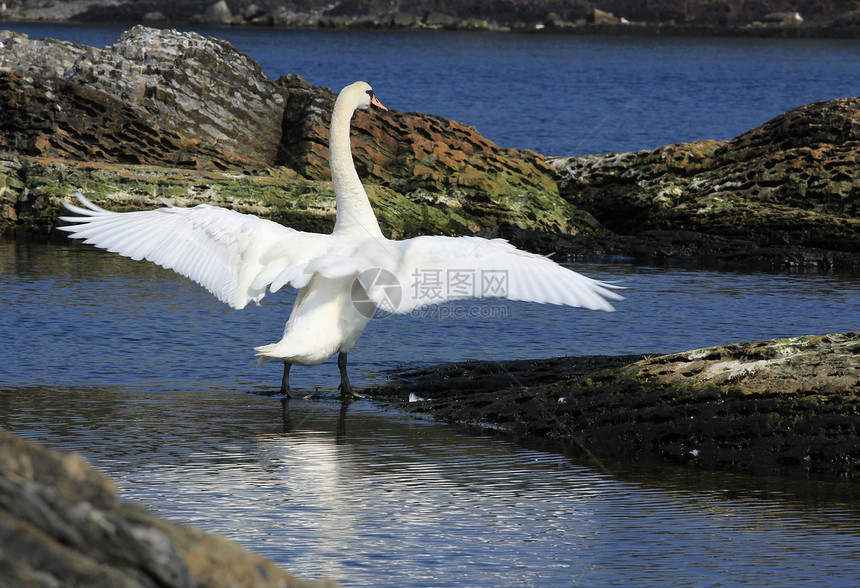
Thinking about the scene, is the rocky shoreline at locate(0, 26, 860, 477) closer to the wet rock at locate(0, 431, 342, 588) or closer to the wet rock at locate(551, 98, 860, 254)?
the wet rock at locate(551, 98, 860, 254)

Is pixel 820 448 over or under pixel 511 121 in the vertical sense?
under

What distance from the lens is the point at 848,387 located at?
587 cm

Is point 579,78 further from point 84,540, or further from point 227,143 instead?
point 84,540

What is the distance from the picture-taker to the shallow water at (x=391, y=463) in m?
4.49

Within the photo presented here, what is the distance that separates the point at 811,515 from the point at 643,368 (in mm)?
1705

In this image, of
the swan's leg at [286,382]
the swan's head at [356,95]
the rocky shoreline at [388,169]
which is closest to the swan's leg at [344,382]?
the swan's leg at [286,382]

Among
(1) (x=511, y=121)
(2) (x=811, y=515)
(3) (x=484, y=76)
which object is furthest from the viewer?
(3) (x=484, y=76)

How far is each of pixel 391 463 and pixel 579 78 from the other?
55.8 metres

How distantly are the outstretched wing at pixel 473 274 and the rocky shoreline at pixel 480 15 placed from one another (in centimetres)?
10988

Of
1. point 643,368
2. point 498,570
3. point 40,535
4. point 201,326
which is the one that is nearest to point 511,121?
point 201,326

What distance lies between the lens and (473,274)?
6.46 meters

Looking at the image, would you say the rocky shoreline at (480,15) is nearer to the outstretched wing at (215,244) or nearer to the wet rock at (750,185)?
the wet rock at (750,185)

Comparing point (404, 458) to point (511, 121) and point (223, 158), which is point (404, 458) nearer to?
point (223, 158)

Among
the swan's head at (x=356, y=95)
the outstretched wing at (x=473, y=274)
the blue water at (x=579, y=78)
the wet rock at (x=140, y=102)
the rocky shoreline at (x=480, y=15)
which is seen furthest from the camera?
the rocky shoreline at (x=480, y=15)
